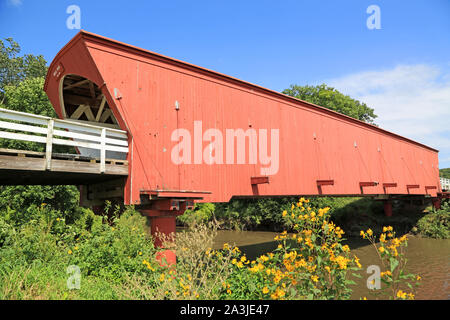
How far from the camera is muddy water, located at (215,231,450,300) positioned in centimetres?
918

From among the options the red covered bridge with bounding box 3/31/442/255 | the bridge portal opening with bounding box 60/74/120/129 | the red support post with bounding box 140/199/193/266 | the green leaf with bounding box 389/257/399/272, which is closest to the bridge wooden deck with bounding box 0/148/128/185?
the red covered bridge with bounding box 3/31/442/255

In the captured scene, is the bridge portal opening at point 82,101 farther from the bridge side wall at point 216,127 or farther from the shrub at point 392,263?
the shrub at point 392,263

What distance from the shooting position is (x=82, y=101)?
10766 millimetres

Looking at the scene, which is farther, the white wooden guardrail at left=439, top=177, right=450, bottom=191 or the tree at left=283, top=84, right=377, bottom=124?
the tree at left=283, top=84, right=377, bottom=124

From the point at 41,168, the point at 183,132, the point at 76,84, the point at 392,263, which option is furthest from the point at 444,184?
the point at 41,168

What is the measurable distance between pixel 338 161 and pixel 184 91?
871 cm

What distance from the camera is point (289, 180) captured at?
11.3m

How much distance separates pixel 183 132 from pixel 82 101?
4.94 m

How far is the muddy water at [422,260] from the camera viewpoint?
9.18m

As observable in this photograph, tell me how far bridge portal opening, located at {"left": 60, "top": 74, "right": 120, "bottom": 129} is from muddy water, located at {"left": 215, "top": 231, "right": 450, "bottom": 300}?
25.2 ft

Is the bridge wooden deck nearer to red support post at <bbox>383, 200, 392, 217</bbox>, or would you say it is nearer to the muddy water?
the muddy water

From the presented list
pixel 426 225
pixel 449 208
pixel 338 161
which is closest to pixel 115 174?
pixel 338 161

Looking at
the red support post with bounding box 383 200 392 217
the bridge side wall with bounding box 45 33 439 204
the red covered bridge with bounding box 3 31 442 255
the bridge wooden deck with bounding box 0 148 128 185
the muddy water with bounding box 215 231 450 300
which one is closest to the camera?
the bridge wooden deck with bounding box 0 148 128 185
